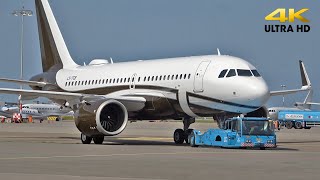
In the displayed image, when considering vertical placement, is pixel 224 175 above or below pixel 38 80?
below

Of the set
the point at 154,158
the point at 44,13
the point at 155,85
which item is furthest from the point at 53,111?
the point at 154,158

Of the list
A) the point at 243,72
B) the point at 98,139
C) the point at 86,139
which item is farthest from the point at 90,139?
the point at 243,72

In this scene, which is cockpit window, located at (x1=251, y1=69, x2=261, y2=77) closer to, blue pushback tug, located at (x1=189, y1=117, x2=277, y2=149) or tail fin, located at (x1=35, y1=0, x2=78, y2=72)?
blue pushback tug, located at (x1=189, y1=117, x2=277, y2=149)

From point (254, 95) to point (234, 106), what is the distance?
4.50 feet

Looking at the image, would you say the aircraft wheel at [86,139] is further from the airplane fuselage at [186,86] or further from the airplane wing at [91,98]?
the airplane fuselage at [186,86]

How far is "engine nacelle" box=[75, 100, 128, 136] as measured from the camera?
3594 cm

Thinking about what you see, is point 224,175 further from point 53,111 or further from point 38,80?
point 53,111

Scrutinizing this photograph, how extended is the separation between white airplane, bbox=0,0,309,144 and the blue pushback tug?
180 centimetres

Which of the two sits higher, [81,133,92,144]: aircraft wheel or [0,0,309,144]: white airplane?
[0,0,309,144]: white airplane

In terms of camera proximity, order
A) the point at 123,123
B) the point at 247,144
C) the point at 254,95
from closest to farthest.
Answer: the point at 247,144 → the point at 254,95 → the point at 123,123

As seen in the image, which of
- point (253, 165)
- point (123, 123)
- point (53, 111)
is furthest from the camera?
point (53, 111)

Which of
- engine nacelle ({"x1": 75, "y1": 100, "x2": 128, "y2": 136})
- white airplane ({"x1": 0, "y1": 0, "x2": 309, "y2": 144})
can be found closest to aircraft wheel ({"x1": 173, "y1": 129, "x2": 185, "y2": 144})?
white airplane ({"x1": 0, "y1": 0, "x2": 309, "y2": 144})

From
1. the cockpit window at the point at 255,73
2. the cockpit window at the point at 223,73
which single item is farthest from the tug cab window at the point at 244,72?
the cockpit window at the point at 223,73

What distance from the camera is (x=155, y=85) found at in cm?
3869
